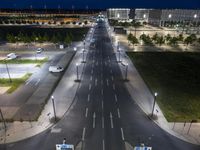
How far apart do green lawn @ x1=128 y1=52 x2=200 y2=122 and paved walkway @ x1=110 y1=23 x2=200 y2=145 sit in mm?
1211

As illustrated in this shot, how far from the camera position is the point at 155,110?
107 feet

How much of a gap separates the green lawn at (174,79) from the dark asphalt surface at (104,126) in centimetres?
528

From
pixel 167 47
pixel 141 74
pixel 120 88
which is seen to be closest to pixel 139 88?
pixel 120 88

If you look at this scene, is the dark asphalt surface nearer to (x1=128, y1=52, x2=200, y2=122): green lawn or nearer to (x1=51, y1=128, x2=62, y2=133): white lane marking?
(x1=51, y1=128, x2=62, y2=133): white lane marking

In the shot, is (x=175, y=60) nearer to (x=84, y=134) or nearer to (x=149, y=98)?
(x=149, y=98)

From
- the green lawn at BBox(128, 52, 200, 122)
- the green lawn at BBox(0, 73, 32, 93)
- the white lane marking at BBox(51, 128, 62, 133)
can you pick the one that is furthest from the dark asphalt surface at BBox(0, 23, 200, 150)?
the green lawn at BBox(0, 73, 32, 93)

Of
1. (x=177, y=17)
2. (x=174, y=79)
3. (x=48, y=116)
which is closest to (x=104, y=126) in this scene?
(x=48, y=116)

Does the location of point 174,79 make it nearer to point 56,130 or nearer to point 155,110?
point 155,110

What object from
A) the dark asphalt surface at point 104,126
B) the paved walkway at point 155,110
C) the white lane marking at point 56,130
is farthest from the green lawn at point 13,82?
the paved walkway at point 155,110

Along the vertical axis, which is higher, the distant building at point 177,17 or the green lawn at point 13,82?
the distant building at point 177,17

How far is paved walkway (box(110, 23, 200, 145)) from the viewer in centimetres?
2684

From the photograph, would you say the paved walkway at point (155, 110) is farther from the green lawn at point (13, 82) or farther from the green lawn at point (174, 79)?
the green lawn at point (13, 82)

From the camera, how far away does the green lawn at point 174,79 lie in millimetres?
32809

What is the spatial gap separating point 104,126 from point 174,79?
83.8 ft
